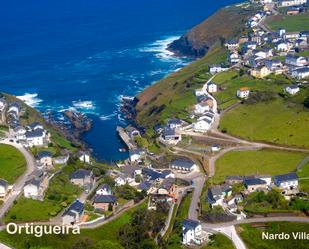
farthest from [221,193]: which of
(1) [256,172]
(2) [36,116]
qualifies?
(2) [36,116]

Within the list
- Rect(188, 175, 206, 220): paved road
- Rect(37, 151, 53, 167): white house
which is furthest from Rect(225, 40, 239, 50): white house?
Rect(37, 151, 53, 167): white house

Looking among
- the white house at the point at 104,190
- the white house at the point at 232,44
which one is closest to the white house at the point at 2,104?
the white house at the point at 104,190

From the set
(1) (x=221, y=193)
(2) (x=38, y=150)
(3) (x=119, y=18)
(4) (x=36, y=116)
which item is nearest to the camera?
(1) (x=221, y=193)

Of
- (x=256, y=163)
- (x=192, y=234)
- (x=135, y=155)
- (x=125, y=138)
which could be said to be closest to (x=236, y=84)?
(x=125, y=138)

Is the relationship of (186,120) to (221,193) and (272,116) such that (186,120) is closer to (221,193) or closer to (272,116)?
(272,116)

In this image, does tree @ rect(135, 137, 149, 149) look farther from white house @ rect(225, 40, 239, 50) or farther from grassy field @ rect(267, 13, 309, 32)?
grassy field @ rect(267, 13, 309, 32)

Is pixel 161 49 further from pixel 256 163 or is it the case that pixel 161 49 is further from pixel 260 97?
pixel 256 163
